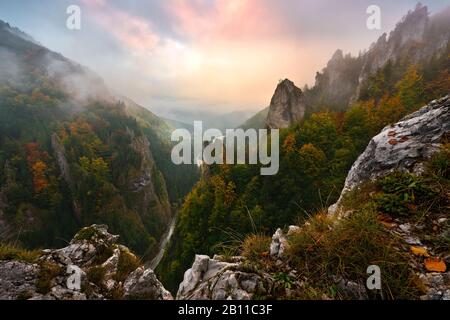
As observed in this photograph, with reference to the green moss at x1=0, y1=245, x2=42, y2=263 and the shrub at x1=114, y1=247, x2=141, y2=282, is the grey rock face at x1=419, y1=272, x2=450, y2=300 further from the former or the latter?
the green moss at x1=0, y1=245, x2=42, y2=263

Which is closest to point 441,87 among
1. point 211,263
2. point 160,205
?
point 211,263

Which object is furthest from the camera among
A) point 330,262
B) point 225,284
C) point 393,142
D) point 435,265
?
point 393,142

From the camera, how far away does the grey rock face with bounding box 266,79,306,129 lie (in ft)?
207

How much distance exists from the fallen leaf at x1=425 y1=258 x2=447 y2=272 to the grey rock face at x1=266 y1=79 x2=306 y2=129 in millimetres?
61087

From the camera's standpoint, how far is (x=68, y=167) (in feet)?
259

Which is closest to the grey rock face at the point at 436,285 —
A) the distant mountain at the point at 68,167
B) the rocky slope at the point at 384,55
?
the distant mountain at the point at 68,167

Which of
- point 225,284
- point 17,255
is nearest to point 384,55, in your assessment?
point 225,284

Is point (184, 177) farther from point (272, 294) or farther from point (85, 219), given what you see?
point (272, 294)

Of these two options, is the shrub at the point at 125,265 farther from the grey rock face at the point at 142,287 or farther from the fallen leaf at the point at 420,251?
the fallen leaf at the point at 420,251

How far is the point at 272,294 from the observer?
338 centimetres

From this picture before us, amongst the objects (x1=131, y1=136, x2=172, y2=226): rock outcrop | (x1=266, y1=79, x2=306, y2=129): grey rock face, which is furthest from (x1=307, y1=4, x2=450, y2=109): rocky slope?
(x1=131, y1=136, x2=172, y2=226): rock outcrop

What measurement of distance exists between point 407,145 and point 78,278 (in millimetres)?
8292

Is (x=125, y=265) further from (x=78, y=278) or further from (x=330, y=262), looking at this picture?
(x=330, y=262)
